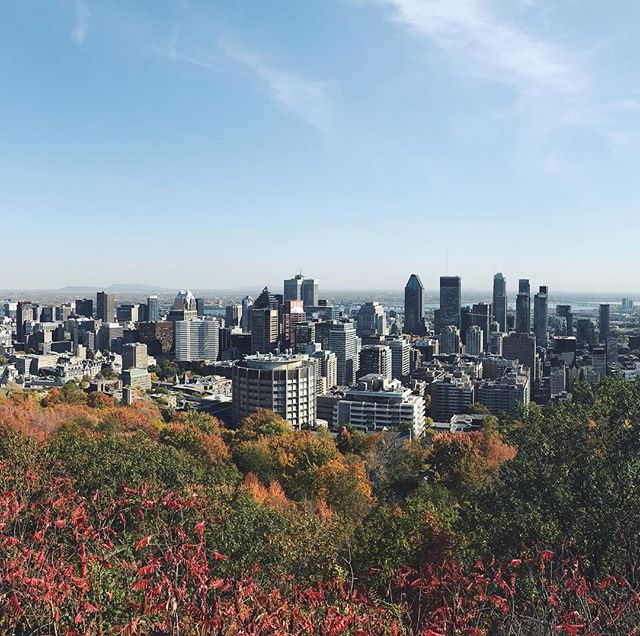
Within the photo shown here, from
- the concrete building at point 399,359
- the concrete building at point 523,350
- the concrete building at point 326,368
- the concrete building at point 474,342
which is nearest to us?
the concrete building at point 326,368

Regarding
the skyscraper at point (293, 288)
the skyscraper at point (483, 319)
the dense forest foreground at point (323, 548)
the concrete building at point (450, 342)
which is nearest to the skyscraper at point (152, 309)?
the skyscraper at point (293, 288)

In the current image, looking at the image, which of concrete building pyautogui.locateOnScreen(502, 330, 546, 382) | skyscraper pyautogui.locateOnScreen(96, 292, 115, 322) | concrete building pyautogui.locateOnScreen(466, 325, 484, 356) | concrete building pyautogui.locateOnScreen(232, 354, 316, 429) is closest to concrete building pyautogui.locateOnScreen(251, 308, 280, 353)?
concrete building pyautogui.locateOnScreen(502, 330, 546, 382)

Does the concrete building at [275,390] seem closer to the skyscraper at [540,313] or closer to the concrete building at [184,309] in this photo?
the concrete building at [184,309]

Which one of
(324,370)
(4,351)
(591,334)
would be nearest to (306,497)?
(324,370)

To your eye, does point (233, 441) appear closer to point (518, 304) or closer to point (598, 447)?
point (598, 447)

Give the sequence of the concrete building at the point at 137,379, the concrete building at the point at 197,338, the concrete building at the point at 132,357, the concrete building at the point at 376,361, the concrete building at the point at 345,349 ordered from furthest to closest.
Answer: the concrete building at the point at 197,338 < the concrete building at the point at 132,357 < the concrete building at the point at 345,349 < the concrete building at the point at 376,361 < the concrete building at the point at 137,379
